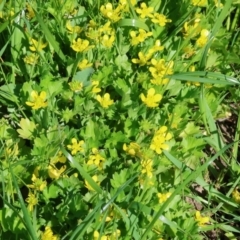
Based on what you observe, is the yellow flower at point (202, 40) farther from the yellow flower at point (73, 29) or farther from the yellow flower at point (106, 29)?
the yellow flower at point (73, 29)

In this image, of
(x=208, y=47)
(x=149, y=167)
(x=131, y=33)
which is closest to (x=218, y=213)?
(x=149, y=167)

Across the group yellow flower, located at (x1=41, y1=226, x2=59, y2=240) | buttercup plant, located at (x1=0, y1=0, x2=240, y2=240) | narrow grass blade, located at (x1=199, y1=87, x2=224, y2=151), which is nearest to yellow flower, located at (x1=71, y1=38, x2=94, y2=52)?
buttercup plant, located at (x1=0, y1=0, x2=240, y2=240)

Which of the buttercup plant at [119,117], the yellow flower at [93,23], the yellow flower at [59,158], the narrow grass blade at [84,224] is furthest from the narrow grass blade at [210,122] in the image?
the narrow grass blade at [84,224]

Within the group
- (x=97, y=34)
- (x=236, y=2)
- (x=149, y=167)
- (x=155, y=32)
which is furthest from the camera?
(x=236, y=2)

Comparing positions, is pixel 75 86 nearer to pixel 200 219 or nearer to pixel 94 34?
pixel 94 34

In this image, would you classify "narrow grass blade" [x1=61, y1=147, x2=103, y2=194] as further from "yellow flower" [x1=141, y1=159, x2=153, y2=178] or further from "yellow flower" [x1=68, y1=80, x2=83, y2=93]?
"yellow flower" [x1=68, y1=80, x2=83, y2=93]

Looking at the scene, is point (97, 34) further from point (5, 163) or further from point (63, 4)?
point (5, 163)

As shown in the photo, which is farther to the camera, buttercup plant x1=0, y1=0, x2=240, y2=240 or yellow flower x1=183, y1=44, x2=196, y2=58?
yellow flower x1=183, y1=44, x2=196, y2=58
